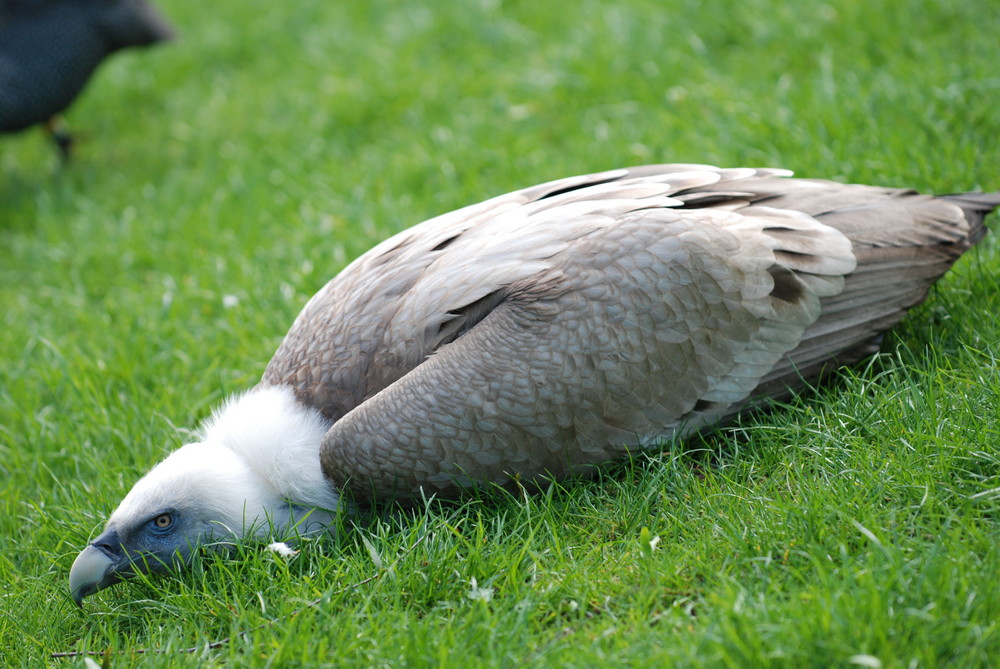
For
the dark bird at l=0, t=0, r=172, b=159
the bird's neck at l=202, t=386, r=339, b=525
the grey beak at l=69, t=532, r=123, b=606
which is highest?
the dark bird at l=0, t=0, r=172, b=159

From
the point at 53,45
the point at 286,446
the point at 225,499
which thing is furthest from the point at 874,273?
the point at 53,45

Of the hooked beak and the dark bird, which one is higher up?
the dark bird

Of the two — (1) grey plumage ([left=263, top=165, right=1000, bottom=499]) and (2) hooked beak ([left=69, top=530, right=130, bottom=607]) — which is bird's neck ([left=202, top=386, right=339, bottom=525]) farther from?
(2) hooked beak ([left=69, top=530, right=130, bottom=607])

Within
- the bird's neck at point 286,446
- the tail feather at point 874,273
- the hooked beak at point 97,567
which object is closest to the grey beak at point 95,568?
the hooked beak at point 97,567

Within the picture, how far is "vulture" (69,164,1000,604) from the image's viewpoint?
349 centimetres

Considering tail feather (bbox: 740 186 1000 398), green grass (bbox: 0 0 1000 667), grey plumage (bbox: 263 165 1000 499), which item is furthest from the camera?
tail feather (bbox: 740 186 1000 398)

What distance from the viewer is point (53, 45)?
7891 mm

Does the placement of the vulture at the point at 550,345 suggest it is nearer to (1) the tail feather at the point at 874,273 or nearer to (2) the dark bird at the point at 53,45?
(1) the tail feather at the point at 874,273

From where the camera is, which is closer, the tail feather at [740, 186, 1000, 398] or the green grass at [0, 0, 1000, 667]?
the green grass at [0, 0, 1000, 667]

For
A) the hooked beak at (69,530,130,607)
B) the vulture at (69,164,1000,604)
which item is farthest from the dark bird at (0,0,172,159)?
the hooked beak at (69,530,130,607)

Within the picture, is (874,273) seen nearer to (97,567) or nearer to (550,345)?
(550,345)

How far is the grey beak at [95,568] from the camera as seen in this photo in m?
3.54

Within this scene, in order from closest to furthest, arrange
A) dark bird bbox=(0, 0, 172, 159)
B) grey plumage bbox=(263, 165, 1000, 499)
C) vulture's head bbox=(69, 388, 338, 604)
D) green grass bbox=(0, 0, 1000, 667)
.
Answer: green grass bbox=(0, 0, 1000, 667) < grey plumage bbox=(263, 165, 1000, 499) < vulture's head bbox=(69, 388, 338, 604) < dark bird bbox=(0, 0, 172, 159)

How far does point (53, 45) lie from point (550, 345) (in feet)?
20.5
